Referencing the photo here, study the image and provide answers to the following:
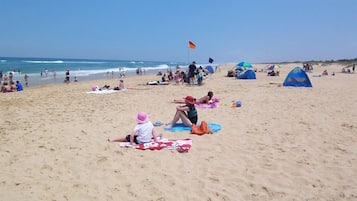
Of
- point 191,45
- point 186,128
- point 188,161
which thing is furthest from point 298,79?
point 188,161

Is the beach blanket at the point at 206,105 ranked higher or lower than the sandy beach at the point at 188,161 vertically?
higher

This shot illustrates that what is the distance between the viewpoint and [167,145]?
536 centimetres

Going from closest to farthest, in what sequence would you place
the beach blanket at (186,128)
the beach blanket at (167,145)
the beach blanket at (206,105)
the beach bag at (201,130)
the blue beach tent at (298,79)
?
the beach blanket at (167,145)
the beach bag at (201,130)
the beach blanket at (186,128)
the beach blanket at (206,105)
the blue beach tent at (298,79)

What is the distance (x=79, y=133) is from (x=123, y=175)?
103 inches

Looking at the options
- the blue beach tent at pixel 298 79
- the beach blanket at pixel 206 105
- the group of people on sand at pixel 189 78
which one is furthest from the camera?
the group of people on sand at pixel 189 78

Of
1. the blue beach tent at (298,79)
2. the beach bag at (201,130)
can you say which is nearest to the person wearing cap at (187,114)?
the beach bag at (201,130)

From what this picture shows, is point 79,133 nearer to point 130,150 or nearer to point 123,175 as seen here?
point 130,150

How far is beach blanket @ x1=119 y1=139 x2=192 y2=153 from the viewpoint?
5.20 meters

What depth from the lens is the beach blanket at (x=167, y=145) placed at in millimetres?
5195

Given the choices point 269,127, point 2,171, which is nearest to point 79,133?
point 2,171

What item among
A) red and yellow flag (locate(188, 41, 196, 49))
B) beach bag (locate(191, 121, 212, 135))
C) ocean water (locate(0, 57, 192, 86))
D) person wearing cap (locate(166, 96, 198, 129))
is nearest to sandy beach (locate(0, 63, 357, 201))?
beach bag (locate(191, 121, 212, 135))

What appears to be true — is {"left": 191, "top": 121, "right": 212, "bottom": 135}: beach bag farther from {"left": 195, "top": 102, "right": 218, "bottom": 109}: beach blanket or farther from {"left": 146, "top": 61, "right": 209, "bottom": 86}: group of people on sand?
{"left": 146, "top": 61, "right": 209, "bottom": 86}: group of people on sand

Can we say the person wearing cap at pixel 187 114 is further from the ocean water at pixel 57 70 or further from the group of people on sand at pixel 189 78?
the ocean water at pixel 57 70

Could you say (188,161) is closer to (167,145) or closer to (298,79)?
(167,145)
